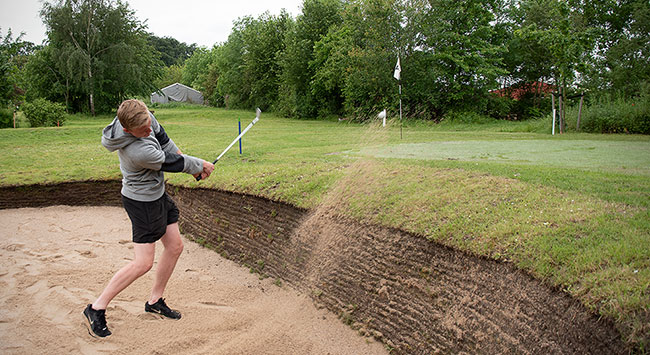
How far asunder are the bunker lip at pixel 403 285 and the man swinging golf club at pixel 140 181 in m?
1.92

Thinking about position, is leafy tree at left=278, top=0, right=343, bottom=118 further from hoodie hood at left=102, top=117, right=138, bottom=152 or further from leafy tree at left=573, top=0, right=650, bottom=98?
hoodie hood at left=102, top=117, right=138, bottom=152

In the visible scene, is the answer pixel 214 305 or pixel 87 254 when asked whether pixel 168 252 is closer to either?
pixel 214 305

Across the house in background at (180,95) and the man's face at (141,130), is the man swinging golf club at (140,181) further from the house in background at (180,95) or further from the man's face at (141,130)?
the house in background at (180,95)

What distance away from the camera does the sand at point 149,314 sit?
4547 mm

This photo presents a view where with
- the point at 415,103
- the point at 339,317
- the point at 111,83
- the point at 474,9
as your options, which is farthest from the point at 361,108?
Result: the point at 339,317

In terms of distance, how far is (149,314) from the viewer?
5055 mm

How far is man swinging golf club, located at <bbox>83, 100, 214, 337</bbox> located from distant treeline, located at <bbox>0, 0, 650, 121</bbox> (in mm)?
18255

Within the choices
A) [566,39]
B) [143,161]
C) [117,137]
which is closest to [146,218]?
[143,161]

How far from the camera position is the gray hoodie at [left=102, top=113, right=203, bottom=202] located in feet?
14.0

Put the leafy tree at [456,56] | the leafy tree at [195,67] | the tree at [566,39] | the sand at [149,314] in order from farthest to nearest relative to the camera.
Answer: the leafy tree at [195,67] < the leafy tree at [456,56] < the tree at [566,39] < the sand at [149,314]

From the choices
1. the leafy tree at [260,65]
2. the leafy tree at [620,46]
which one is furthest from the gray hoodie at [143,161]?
the leafy tree at [260,65]

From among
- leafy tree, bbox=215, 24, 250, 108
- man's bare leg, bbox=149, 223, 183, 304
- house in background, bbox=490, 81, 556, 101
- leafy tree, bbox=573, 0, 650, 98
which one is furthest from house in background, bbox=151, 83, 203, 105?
man's bare leg, bbox=149, 223, 183, 304

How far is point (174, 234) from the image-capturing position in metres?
4.79

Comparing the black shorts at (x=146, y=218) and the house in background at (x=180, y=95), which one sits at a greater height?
the house in background at (x=180, y=95)
